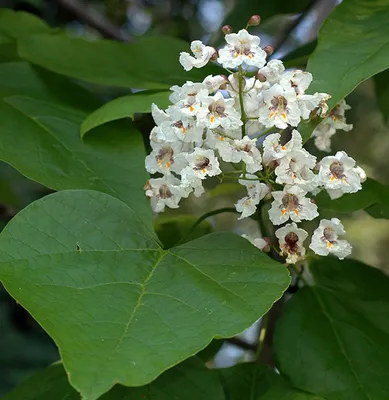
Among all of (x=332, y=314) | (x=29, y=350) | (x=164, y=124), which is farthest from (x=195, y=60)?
(x=29, y=350)

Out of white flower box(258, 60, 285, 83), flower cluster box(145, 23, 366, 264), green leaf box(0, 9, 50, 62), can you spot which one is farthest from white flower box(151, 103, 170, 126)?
green leaf box(0, 9, 50, 62)

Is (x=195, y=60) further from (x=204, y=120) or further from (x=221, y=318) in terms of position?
(x=221, y=318)

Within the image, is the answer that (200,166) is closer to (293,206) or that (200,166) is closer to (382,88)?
(293,206)

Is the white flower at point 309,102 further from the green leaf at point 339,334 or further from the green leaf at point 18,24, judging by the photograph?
the green leaf at point 18,24

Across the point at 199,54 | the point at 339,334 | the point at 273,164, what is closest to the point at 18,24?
the point at 199,54

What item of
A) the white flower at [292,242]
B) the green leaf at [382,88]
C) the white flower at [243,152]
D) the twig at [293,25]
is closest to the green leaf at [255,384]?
the white flower at [292,242]

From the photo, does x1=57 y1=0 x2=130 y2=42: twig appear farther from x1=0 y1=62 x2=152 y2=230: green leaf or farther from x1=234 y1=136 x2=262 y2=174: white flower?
x1=234 y1=136 x2=262 y2=174: white flower
